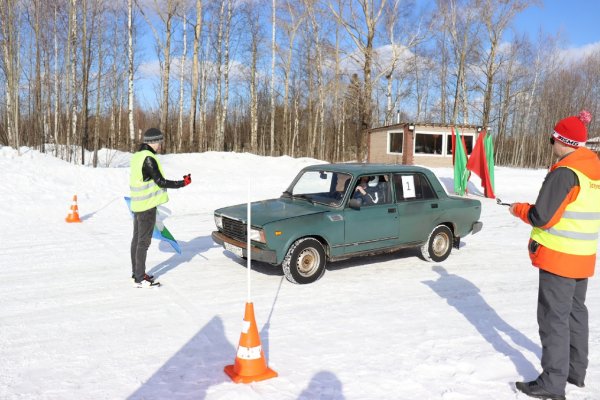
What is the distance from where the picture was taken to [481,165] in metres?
17.2

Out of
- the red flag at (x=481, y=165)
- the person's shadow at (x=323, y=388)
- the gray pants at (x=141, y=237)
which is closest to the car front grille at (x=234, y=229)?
the gray pants at (x=141, y=237)

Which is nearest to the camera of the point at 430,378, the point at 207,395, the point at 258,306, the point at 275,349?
the point at 207,395

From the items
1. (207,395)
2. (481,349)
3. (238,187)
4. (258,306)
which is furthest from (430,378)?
(238,187)

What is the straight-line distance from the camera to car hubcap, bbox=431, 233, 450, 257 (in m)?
8.13

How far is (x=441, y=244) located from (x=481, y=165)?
33.2 ft

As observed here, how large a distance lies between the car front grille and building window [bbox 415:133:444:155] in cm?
2296

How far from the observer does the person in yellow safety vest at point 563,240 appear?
3469mm

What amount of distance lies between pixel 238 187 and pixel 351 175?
38.1 feet

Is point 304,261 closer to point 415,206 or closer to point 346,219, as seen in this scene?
point 346,219

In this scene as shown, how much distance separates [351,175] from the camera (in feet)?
23.9

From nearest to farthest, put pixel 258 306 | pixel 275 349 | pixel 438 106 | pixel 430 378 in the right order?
pixel 430 378 → pixel 275 349 → pixel 258 306 → pixel 438 106

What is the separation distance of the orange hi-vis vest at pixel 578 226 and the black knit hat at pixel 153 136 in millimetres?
4679

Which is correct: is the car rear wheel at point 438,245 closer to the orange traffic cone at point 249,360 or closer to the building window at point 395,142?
the orange traffic cone at point 249,360

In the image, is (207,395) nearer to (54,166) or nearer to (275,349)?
(275,349)
